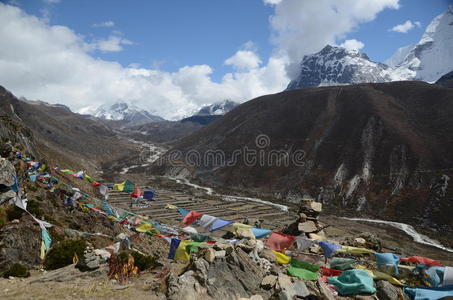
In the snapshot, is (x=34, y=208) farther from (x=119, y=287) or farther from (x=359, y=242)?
(x=359, y=242)

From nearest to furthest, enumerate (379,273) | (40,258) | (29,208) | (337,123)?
(379,273) → (40,258) → (29,208) → (337,123)

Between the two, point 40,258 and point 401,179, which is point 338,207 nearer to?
point 401,179

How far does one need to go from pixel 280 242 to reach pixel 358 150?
76.0m

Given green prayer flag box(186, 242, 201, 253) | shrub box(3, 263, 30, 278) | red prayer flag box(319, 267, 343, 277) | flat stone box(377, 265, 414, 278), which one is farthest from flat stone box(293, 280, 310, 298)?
shrub box(3, 263, 30, 278)

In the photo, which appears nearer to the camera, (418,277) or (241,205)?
(418,277)

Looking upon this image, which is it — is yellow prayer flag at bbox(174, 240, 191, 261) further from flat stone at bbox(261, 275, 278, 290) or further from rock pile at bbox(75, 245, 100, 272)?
flat stone at bbox(261, 275, 278, 290)

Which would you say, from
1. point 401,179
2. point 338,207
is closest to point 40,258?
point 338,207

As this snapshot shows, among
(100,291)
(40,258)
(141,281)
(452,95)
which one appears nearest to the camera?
(100,291)

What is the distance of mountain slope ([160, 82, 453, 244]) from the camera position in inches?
2665

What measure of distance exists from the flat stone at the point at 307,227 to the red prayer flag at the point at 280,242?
8.88 metres

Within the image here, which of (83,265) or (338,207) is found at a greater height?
(83,265)

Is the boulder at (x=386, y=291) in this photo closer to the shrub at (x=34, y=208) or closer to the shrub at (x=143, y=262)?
the shrub at (x=143, y=262)

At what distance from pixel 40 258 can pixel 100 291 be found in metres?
7.69

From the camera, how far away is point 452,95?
9344cm
